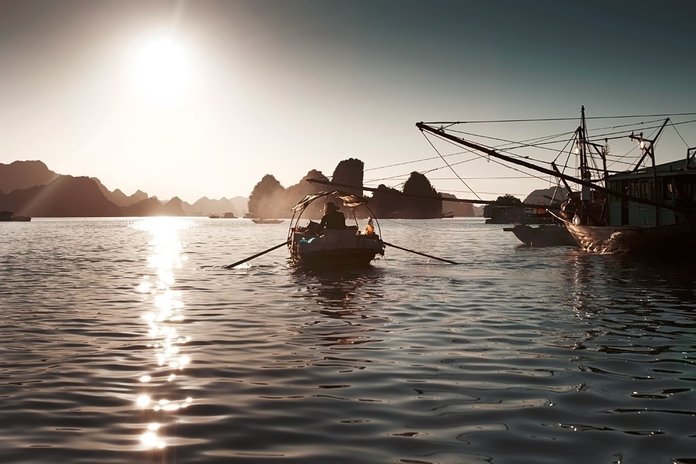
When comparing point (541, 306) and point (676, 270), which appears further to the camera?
point (676, 270)

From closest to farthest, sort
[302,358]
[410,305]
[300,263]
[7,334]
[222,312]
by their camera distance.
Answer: [302,358] → [7,334] → [222,312] → [410,305] → [300,263]

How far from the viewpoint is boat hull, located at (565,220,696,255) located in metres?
34.3

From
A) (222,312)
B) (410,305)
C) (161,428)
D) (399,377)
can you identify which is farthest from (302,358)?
(410,305)

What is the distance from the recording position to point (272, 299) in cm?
2016

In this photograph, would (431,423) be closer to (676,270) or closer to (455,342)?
(455,342)

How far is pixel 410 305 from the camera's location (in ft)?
60.2

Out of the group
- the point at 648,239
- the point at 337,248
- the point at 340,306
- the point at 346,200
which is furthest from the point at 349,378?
the point at 648,239

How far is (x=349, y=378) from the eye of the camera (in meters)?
9.47

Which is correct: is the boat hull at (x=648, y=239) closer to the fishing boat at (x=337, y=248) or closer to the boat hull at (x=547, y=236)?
the fishing boat at (x=337, y=248)

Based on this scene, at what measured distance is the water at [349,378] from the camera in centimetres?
639

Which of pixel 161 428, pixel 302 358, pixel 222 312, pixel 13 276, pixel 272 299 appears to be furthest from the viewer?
pixel 13 276

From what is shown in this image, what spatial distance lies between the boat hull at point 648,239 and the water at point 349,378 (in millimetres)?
16254

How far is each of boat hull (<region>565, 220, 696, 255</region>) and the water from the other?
53.3 ft

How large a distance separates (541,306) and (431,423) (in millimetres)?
11775
